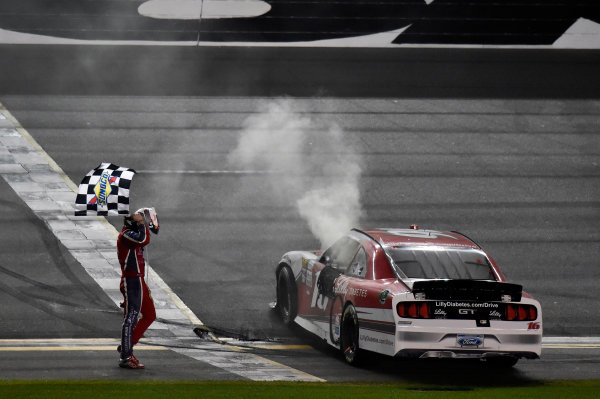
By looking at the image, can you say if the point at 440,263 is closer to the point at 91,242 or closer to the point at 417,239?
the point at 417,239

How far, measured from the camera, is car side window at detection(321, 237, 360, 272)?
1016 cm

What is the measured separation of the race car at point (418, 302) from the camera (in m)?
8.66

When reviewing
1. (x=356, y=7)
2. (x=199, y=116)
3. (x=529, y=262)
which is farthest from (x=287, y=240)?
(x=356, y=7)

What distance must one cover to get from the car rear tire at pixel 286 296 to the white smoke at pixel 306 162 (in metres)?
2.27

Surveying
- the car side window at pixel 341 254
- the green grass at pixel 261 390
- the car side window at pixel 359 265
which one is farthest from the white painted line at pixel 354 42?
the green grass at pixel 261 390

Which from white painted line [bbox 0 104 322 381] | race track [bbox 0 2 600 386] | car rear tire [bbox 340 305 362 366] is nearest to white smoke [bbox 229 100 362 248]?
race track [bbox 0 2 600 386]

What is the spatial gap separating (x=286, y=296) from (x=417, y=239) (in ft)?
7.23

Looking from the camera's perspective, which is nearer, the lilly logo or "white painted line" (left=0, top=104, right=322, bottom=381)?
the lilly logo

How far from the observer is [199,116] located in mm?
18672

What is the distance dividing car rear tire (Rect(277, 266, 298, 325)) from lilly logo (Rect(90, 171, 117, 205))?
112 inches

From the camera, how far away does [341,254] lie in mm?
10398

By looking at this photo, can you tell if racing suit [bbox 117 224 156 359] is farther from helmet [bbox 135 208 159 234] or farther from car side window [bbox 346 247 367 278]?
car side window [bbox 346 247 367 278]

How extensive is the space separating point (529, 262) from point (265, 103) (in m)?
6.88

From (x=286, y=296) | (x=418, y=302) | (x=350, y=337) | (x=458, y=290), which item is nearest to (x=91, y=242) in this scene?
(x=286, y=296)
